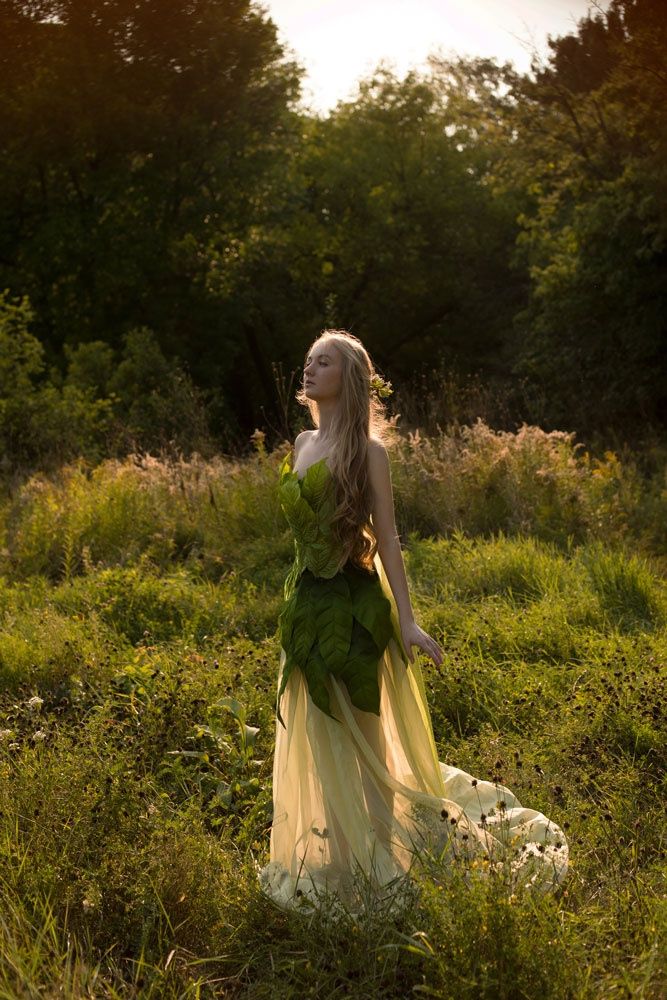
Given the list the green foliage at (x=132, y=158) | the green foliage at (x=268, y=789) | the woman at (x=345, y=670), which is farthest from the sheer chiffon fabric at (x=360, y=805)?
the green foliage at (x=132, y=158)

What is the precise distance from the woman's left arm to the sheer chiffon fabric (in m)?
0.17

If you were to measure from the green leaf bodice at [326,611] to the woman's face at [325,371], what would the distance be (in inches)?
9.6

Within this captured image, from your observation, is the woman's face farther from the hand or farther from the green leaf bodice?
the hand

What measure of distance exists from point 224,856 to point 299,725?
0.53m

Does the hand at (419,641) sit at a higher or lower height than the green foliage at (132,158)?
lower

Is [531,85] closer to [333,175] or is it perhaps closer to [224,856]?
[333,175]

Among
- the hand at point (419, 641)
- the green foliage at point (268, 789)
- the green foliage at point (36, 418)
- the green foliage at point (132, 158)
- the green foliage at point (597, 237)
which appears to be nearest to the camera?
the green foliage at point (268, 789)

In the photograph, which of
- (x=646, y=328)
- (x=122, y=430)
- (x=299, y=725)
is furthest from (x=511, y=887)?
(x=646, y=328)

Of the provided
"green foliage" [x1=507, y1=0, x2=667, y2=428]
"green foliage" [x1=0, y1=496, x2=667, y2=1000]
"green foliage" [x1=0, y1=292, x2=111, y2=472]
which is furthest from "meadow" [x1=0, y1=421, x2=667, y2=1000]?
"green foliage" [x1=507, y1=0, x2=667, y2=428]

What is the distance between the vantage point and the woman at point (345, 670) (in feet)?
11.9

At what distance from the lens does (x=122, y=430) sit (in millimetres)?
12359

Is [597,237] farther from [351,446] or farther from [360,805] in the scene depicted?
[360,805]

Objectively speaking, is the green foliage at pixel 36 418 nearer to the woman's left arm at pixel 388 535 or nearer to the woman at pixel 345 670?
the woman at pixel 345 670

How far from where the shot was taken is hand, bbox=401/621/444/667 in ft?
11.7
